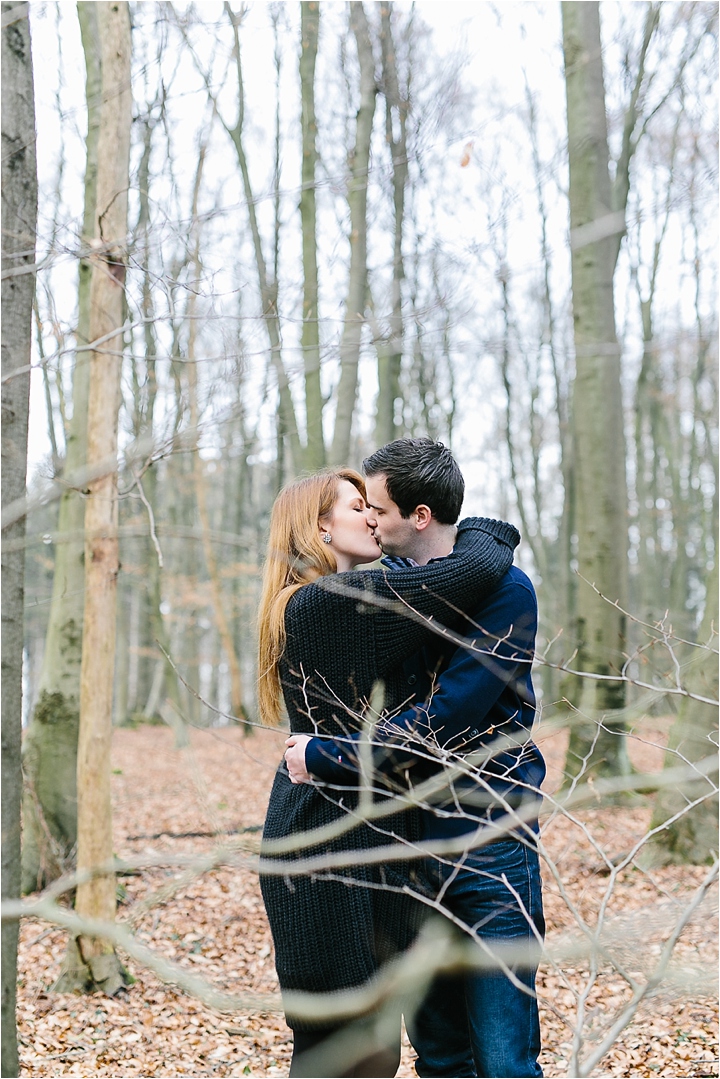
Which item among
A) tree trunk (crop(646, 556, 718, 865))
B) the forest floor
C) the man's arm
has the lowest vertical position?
the forest floor

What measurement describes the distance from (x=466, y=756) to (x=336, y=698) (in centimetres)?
36

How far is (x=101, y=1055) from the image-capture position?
363 cm

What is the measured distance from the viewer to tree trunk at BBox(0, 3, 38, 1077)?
2.95 m

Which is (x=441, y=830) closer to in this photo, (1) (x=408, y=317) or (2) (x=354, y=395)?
(1) (x=408, y=317)

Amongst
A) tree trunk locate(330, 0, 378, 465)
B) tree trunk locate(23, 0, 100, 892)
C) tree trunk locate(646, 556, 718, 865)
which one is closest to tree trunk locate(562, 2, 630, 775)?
tree trunk locate(646, 556, 718, 865)

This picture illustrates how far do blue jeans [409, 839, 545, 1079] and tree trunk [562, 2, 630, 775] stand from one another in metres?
4.26

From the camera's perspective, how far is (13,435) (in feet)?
10.1

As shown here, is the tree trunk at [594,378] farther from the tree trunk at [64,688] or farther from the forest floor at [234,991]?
the tree trunk at [64,688]

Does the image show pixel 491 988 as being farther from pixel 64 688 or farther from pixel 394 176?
pixel 394 176

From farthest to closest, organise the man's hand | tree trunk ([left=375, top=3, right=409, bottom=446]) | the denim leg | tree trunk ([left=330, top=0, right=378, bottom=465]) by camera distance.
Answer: tree trunk ([left=330, top=0, right=378, bottom=465]) < tree trunk ([left=375, top=3, right=409, bottom=446]) < the denim leg < the man's hand

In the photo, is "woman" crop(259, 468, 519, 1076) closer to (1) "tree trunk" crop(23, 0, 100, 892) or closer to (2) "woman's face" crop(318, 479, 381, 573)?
(2) "woman's face" crop(318, 479, 381, 573)

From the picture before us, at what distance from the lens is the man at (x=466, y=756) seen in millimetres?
2137

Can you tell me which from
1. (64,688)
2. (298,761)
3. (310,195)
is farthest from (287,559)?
(310,195)

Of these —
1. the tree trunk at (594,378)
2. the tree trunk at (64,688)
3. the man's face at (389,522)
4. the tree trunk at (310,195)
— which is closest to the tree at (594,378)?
the tree trunk at (594,378)
